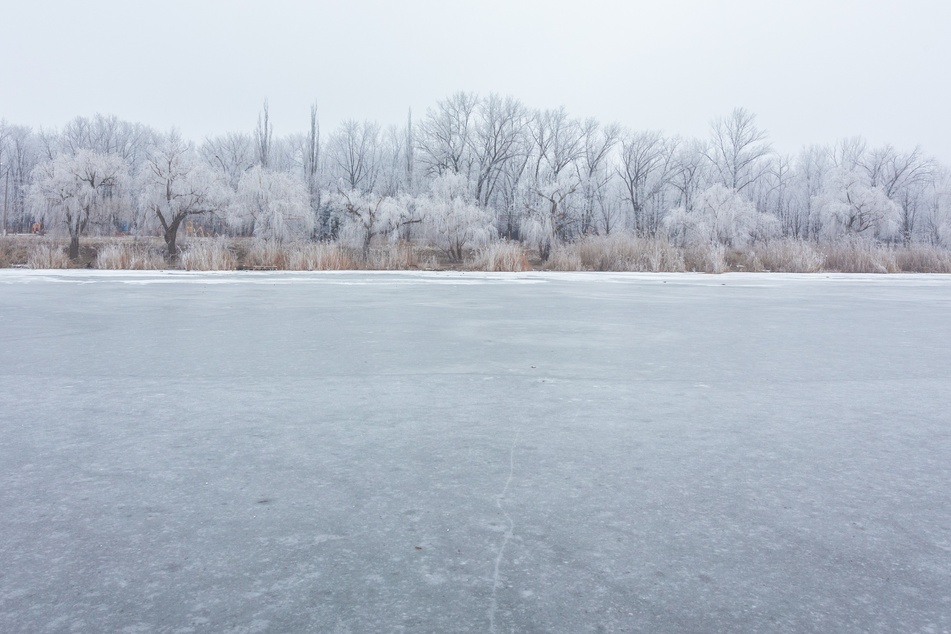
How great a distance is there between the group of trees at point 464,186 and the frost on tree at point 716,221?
0.10 m

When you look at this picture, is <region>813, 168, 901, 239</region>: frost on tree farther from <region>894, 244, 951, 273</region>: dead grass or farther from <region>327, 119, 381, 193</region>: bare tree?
<region>327, 119, 381, 193</region>: bare tree

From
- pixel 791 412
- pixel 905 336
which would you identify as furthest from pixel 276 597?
pixel 905 336

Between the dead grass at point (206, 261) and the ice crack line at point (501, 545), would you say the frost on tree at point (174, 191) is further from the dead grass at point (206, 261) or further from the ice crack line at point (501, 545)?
the ice crack line at point (501, 545)

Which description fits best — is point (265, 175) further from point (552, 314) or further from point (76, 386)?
point (76, 386)

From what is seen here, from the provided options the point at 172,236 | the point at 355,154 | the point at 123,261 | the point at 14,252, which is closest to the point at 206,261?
the point at 123,261

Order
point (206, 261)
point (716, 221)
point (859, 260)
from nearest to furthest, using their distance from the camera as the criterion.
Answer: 1. point (206, 261)
2. point (859, 260)
3. point (716, 221)

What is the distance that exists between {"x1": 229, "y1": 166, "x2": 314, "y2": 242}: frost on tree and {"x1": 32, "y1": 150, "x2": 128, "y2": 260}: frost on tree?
443 cm

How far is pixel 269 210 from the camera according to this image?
1011 inches

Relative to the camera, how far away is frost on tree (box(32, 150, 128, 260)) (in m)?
24.6

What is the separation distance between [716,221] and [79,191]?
27399 millimetres

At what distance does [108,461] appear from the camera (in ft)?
8.73

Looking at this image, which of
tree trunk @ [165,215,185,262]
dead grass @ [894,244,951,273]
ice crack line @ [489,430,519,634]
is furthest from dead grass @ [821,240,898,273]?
ice crack line @ [489,430,519,634]

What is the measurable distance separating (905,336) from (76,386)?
23.4 ft

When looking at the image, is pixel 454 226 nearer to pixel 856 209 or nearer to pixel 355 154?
pixel 856 209
